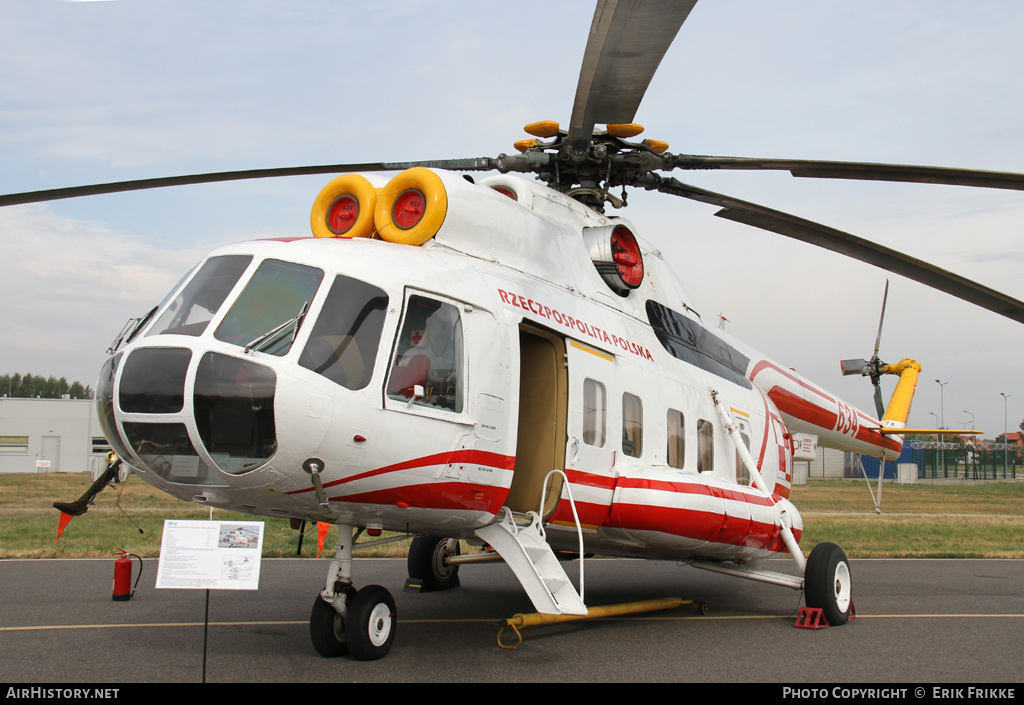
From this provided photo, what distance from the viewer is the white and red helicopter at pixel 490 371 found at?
18.3ft

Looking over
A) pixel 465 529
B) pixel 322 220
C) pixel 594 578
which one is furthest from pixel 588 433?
pixel 594 578

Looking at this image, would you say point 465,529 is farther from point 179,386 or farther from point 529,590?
point 179,386

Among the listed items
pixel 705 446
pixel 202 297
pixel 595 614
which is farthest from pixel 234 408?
pixel 705 446

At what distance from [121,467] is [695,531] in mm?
5028

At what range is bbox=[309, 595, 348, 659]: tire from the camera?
261 inches

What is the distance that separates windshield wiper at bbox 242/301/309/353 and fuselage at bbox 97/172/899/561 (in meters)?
0.01

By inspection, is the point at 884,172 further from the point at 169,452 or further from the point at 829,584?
the point at 169,452

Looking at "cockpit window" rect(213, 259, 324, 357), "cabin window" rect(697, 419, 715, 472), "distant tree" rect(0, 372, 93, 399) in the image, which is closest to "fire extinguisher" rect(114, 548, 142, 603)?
"cockpit window" rect(213, 259, 324, 357)

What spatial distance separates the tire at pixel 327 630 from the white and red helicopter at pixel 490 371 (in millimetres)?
15

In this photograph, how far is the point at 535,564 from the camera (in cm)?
690

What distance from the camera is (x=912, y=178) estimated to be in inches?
301

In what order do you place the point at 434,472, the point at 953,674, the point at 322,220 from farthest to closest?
1. the point at 322,220
2. the point at 953,674
3. the point at 434,472

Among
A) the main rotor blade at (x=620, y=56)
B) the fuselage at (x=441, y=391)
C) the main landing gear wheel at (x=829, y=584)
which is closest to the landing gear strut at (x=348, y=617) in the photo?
the fuselage at (x=441, y=391)

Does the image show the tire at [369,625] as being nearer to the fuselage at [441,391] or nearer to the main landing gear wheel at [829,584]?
the fuselage at [441,391]
